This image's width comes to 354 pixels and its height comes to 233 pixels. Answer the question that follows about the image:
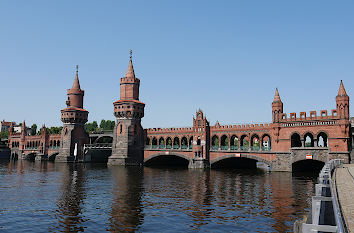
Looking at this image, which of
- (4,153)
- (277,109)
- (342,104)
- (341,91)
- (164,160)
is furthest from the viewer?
(4,153)

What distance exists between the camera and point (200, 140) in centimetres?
6456

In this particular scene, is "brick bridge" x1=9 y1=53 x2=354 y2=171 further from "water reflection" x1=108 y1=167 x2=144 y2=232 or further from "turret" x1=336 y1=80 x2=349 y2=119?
"water reflection" x1=108 y1=167 x2=144 y2=232

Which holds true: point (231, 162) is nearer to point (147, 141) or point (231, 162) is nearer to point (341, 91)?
point (147, 141)

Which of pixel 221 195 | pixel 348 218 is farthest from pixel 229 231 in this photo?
pixel 221 195

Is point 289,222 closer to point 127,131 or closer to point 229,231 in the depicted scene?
point 229,231

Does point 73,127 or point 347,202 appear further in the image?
point 73,127

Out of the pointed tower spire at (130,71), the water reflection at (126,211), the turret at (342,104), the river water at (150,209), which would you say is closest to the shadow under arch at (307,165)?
the turret at (342,104)

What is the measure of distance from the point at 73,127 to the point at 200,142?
3995 centimetres

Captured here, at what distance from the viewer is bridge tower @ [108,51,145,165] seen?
72.3 m

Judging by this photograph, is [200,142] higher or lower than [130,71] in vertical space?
lower

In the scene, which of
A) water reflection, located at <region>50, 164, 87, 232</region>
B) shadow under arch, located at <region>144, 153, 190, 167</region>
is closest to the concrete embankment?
shadow under arch, located at <region>144, 153, 190, 167</region>

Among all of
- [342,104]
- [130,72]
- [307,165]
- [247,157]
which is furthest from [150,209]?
[130,72]

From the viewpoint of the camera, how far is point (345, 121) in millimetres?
48188

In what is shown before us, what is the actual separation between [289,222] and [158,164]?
63.2m
